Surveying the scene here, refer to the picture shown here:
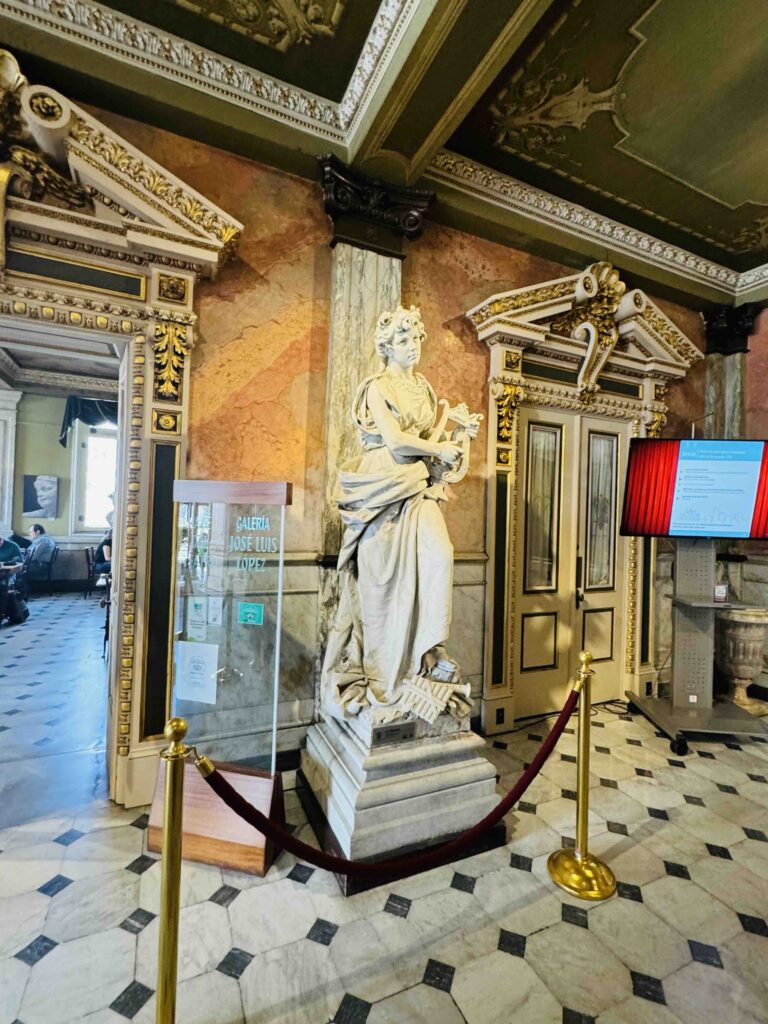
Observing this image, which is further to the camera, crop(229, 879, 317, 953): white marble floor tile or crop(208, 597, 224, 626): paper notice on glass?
crop(208, 597, 224, 626): paper notice on glass

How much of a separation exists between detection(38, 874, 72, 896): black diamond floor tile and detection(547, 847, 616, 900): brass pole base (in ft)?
6.66

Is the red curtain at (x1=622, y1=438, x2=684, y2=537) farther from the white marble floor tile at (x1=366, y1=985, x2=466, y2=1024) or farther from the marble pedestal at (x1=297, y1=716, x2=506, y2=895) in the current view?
the white marble floor tile at (x1=366, y1=985, x2=466, y2=1024)

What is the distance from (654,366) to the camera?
4.11 metres

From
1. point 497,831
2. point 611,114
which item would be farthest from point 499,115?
point 497,831

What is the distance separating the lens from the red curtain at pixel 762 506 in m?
3.39

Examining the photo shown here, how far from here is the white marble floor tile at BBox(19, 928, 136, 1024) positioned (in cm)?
140

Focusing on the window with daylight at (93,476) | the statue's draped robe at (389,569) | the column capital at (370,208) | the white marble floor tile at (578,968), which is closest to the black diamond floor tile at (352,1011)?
the white marble floor tile at (578,968)

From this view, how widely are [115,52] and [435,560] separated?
9.86 feet

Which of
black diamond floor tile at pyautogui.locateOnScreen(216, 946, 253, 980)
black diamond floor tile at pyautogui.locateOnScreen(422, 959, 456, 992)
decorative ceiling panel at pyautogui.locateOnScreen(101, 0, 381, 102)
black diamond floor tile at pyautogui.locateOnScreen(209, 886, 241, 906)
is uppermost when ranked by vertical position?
decorative ceiling panel at pyautogui.locateOnScreen(101, 0, 381, 102)

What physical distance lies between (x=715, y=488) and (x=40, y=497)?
1036 centimetres

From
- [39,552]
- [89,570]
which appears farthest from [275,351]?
[89,570]

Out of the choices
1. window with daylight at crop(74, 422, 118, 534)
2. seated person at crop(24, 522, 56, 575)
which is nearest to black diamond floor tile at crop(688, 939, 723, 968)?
seated person at crop(24, 522, 56, 575)

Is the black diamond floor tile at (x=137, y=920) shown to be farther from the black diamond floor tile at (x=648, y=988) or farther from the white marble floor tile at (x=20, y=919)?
the black diamond floor tile at (x=648, y=988)

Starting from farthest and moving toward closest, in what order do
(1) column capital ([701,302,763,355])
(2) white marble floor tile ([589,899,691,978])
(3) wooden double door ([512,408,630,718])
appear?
(1) column capital ([701,302,763,355]) < (3) wooden double door ([512,408,630,718]) < (2) white marble floor tile ([589,899,691,978])
